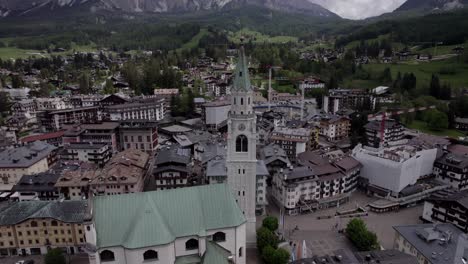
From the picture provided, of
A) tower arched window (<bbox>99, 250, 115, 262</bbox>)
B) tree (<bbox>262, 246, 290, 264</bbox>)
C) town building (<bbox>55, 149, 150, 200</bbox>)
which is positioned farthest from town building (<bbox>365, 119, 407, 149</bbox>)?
tower arched window (<bbox>99, 250, 115, 262</bbox>)

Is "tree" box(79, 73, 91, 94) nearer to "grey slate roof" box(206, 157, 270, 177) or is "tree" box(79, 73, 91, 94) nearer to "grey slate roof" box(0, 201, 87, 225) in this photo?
"grey slate roof" box(206, 157, 270, 177)

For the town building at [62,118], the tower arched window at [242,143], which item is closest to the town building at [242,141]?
the tower arched window at [242,143]

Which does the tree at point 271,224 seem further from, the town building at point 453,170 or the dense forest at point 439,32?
the dense forest at point 439,32

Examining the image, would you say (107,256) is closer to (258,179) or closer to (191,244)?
(191,244)

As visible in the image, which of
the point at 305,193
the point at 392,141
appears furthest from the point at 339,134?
the point at 305,193

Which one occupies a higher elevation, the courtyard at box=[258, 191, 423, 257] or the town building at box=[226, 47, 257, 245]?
the town building at box=[226, 47, 257, 245]

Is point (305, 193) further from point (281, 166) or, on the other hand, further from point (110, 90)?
point (110, 90)

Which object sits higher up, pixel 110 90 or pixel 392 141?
pixel 110 90
